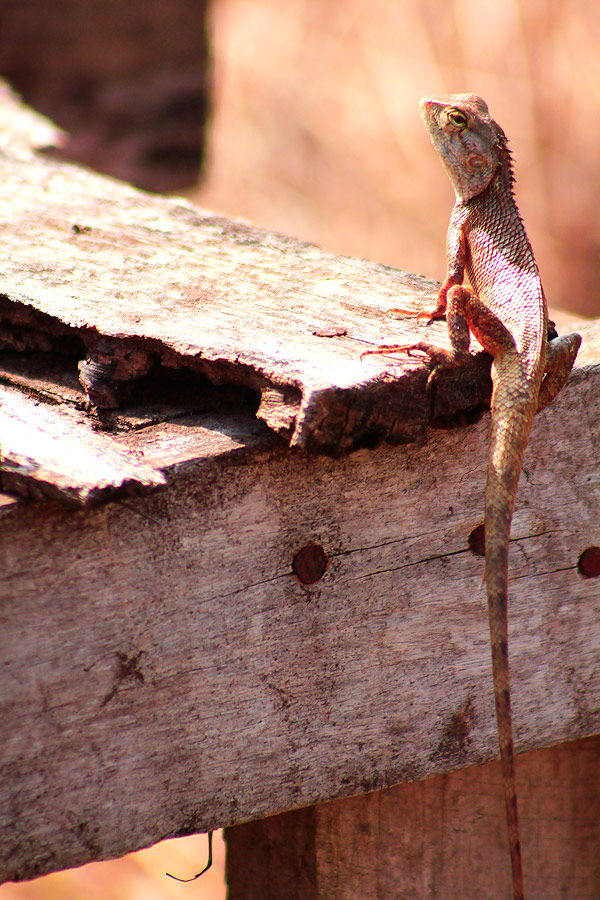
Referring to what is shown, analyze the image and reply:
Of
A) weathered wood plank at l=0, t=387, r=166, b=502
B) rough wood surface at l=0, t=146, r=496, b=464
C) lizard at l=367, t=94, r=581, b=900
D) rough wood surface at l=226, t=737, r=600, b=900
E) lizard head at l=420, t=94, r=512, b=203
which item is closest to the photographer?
weathered wood plank at l=0, t=387, r=166, b=502

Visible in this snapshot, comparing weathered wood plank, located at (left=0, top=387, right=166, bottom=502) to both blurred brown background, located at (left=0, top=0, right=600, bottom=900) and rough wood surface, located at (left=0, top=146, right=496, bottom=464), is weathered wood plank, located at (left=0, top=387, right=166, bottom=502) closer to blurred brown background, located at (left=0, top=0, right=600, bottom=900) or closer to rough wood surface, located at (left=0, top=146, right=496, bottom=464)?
rough wood surface, located at (left=0, top=146, right=496, bottom=464)

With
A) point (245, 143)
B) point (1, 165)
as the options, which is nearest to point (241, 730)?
point (1, 165)

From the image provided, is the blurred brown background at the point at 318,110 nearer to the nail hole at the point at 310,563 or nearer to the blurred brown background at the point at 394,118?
the blurred brown background at the point at 394,118

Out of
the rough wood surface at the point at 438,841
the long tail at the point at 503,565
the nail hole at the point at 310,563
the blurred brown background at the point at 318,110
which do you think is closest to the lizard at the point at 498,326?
the long tail at the point at 503,565

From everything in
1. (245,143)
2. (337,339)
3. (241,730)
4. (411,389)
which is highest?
(245,143)

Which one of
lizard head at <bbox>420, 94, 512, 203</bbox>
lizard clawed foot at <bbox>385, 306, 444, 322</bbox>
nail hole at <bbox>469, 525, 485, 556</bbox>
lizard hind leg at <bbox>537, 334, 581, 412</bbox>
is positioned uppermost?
lizard head at <bbox>420, 94, 512, 203</bbox>

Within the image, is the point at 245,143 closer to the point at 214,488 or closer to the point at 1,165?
the point at 1,165

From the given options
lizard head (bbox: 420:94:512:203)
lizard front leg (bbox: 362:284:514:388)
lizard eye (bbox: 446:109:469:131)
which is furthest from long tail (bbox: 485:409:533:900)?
lizard eye (bbox: 446:109:469:131)
